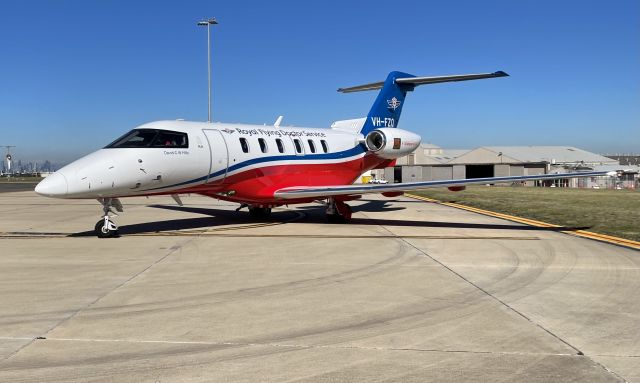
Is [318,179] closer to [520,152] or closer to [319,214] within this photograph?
[319,214]

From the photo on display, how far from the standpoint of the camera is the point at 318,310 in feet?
19.6

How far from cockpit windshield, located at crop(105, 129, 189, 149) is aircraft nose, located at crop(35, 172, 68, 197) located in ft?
5.22

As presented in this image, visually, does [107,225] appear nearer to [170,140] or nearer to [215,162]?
[170,140]

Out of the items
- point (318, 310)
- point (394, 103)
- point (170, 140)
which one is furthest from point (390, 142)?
point (318, 310)

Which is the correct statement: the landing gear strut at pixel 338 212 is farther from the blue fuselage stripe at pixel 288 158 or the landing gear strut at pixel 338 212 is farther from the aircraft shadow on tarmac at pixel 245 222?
the blue fuselage stripe at pixel 288 158

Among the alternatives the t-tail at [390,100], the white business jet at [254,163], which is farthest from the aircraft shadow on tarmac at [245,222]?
the t-tail at [390,100]

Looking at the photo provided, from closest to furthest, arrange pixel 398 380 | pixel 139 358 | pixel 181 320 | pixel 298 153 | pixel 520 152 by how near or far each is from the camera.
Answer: pixel 398 380 → pixel 139 358 → pixel 181 320 → pixel 298 153 → pixel 520 152

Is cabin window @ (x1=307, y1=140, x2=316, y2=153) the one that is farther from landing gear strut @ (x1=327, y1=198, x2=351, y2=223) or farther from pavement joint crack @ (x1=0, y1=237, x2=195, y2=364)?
pavement joint crack @ (x1=0, y1=237, x2=195, y2=364)

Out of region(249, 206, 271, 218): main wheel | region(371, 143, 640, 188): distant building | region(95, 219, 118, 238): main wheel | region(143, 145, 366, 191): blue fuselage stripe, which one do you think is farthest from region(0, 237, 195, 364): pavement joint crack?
region(371, 143, 640, 188): distant building

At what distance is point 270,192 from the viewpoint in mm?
15422

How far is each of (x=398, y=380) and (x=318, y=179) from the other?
13.8 m

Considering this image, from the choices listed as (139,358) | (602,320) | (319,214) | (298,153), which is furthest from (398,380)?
(319,214)

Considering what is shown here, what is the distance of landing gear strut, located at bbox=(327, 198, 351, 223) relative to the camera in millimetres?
A: 16092

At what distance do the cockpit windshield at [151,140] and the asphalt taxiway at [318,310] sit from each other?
7.77 feet
